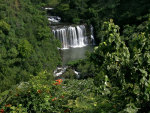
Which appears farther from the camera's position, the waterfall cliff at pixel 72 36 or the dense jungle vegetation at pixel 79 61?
the waterfall cliff at pixel 72 36

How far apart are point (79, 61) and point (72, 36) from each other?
7.21 metres

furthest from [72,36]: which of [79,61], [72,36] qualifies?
[79,61]

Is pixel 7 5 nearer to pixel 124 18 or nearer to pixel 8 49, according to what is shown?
pixel 8 49

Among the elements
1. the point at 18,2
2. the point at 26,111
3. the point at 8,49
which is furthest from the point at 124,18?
the point at 26,111

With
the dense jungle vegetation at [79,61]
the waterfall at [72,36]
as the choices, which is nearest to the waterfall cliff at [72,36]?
the waterfall at [72,36]

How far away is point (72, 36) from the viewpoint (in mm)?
28391

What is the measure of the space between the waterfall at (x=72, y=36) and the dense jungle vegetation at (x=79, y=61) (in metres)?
1.79

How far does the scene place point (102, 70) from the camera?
4004 mm

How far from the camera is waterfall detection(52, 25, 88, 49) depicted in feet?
91.1

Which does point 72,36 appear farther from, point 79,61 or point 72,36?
point 79,61

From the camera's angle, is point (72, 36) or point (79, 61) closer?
point (79, 61)

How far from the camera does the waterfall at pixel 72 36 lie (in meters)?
27.8

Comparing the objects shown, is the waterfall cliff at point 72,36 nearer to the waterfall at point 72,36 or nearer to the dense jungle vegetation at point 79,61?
the waterfall at point 72,36

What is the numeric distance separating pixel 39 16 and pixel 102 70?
895 inches
